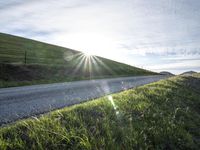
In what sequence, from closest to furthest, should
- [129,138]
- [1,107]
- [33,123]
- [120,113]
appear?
[129,138] → [33,123] → [120,113] → [1,107]

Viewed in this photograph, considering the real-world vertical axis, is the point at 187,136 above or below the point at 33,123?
below

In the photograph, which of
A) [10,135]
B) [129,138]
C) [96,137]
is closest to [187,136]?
[129,138]

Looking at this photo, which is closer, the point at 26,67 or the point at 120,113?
the point at 120,113

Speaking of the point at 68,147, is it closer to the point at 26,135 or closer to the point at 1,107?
the point at 26,135

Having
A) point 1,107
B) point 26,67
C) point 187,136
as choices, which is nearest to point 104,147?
point 187,136

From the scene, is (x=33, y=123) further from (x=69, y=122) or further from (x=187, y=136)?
(x=187, y=136)

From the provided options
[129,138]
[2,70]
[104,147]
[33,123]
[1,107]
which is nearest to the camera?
[104,147]

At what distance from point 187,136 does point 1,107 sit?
19.9 ft

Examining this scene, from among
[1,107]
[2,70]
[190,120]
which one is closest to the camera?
[190,120]

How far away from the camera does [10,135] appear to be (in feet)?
15.7

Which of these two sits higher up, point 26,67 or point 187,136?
point 26,67

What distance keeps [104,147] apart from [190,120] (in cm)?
360

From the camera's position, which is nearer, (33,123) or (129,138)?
(129,138)

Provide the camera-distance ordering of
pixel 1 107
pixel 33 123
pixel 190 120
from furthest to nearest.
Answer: pixel 1 107 < pixel 190 120 < pixel 33 123
